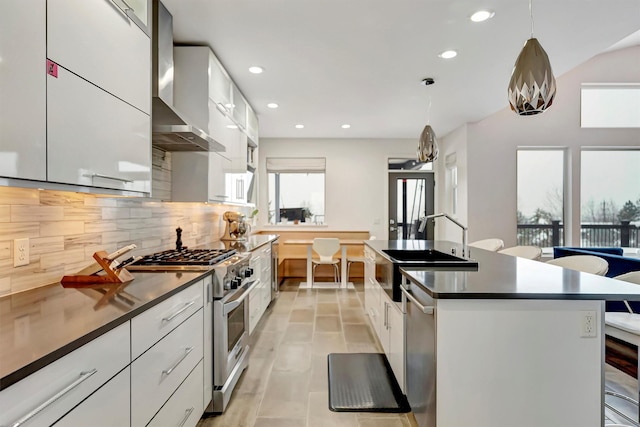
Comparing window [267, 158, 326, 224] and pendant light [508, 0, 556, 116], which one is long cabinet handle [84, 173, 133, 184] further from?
window [267, 158, 326, 224]

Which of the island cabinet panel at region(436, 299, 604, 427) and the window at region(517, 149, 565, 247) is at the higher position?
the window at region(517, 149, 565, 247)

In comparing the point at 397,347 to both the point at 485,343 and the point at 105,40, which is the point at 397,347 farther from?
the point at 105,40

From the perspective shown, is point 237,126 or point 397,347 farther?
point 237,126

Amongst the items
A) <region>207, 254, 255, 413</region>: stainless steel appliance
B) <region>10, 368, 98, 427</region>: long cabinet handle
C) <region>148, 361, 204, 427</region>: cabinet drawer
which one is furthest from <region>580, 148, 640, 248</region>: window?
<region>10, 368, 98, 427</region>: long cabinet handle

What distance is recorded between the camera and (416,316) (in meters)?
1.76

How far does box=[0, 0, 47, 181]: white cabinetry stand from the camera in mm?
959

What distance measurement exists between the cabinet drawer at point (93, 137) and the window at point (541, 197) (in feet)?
19.4

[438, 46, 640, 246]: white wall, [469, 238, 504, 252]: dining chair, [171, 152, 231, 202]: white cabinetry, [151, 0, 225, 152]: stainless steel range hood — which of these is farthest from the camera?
[438, 46, 640, 246]: white wall

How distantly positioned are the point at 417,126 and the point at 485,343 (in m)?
4.90

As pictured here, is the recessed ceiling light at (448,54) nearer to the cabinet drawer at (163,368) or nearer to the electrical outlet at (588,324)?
the electrical outlet at (588,324)

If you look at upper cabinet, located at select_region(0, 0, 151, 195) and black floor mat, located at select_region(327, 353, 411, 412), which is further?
black floor mat, located at select_region(327, 353, 411, 412)

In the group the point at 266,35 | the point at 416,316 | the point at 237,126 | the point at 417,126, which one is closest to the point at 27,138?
the point at 416,316

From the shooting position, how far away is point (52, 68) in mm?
1141

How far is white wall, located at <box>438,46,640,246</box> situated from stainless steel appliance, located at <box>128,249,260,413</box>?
448cm
